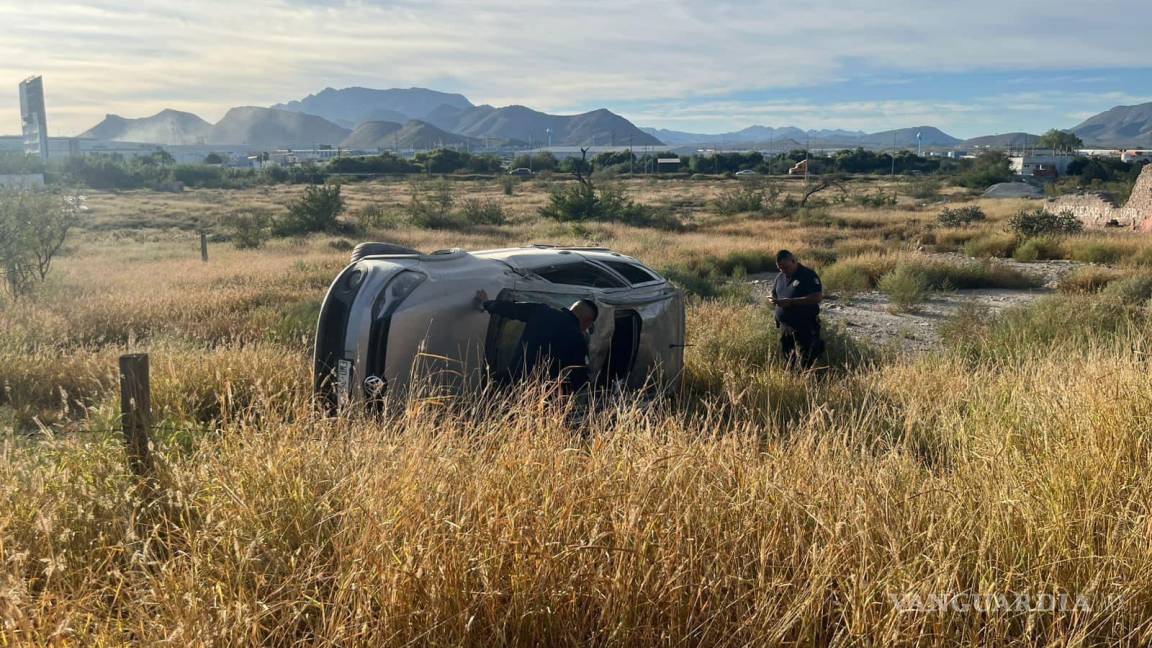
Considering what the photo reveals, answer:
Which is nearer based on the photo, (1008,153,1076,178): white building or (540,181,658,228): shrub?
(540,181,658,228): shrub

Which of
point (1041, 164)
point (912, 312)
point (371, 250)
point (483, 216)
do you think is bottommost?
point (912, 312)

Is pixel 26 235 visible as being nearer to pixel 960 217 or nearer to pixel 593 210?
pixel 593 210

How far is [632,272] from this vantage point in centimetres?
876

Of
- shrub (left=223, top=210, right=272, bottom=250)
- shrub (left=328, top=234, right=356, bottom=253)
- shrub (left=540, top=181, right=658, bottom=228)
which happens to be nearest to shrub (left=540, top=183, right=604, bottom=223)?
shrub (left=540, top=181, right=658, bottom=228)

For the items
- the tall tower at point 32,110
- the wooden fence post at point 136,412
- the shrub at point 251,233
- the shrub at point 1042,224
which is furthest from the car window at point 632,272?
the tall tower at point 32,110

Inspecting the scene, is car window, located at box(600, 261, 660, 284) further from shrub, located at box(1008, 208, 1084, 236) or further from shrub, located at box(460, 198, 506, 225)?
shrub, located at box(460, 198, 506, 225)

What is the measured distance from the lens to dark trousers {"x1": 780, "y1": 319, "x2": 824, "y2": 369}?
32.4 ft

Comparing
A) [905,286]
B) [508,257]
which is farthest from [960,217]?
[508,257]

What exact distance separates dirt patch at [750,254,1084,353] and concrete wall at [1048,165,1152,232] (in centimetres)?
1022

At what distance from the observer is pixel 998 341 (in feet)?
35.4

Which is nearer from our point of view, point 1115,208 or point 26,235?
point 26,235

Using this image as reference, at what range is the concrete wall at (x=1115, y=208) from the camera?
30.4 metres

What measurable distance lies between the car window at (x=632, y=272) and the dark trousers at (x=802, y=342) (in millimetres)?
1955

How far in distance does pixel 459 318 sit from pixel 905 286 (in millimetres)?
13136
